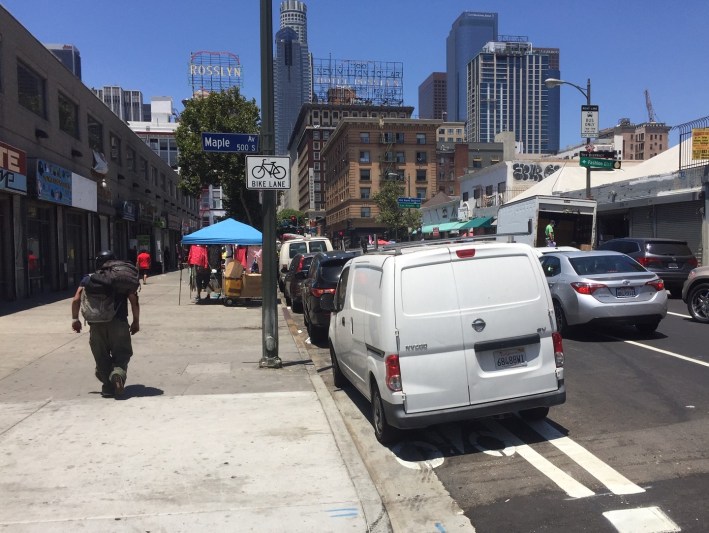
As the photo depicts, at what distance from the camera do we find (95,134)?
28594mm

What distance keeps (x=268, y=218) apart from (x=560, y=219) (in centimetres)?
1625

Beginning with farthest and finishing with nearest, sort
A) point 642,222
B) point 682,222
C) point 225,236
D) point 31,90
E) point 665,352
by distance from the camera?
1. point 642,222
2. point 682,222
3. point 31,90
4. point 225,236
5. point 665,352

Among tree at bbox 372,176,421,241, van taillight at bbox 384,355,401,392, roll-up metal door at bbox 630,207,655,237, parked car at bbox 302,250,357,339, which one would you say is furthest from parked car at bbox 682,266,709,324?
tree at bbox 372,176,421,241

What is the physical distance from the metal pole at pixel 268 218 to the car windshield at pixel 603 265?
218 inches

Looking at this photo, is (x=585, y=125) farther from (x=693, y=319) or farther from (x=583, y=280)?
(x=583, y=280)

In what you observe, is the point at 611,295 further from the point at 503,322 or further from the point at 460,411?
the point at 460,411

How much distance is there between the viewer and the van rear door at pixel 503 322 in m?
5.23

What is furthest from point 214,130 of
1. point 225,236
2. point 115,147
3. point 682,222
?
point 682,222

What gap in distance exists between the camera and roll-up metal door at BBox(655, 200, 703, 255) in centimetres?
Result: 2242

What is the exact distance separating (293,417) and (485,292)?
2573mm

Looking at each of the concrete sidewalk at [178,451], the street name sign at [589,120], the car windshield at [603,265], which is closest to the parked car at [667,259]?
the car windshield at [603,265]

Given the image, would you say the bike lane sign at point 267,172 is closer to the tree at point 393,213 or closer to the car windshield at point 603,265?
the car windshield at point 603,265

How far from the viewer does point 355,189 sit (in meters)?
88.2

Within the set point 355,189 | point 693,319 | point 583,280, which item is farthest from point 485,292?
point 355,189
